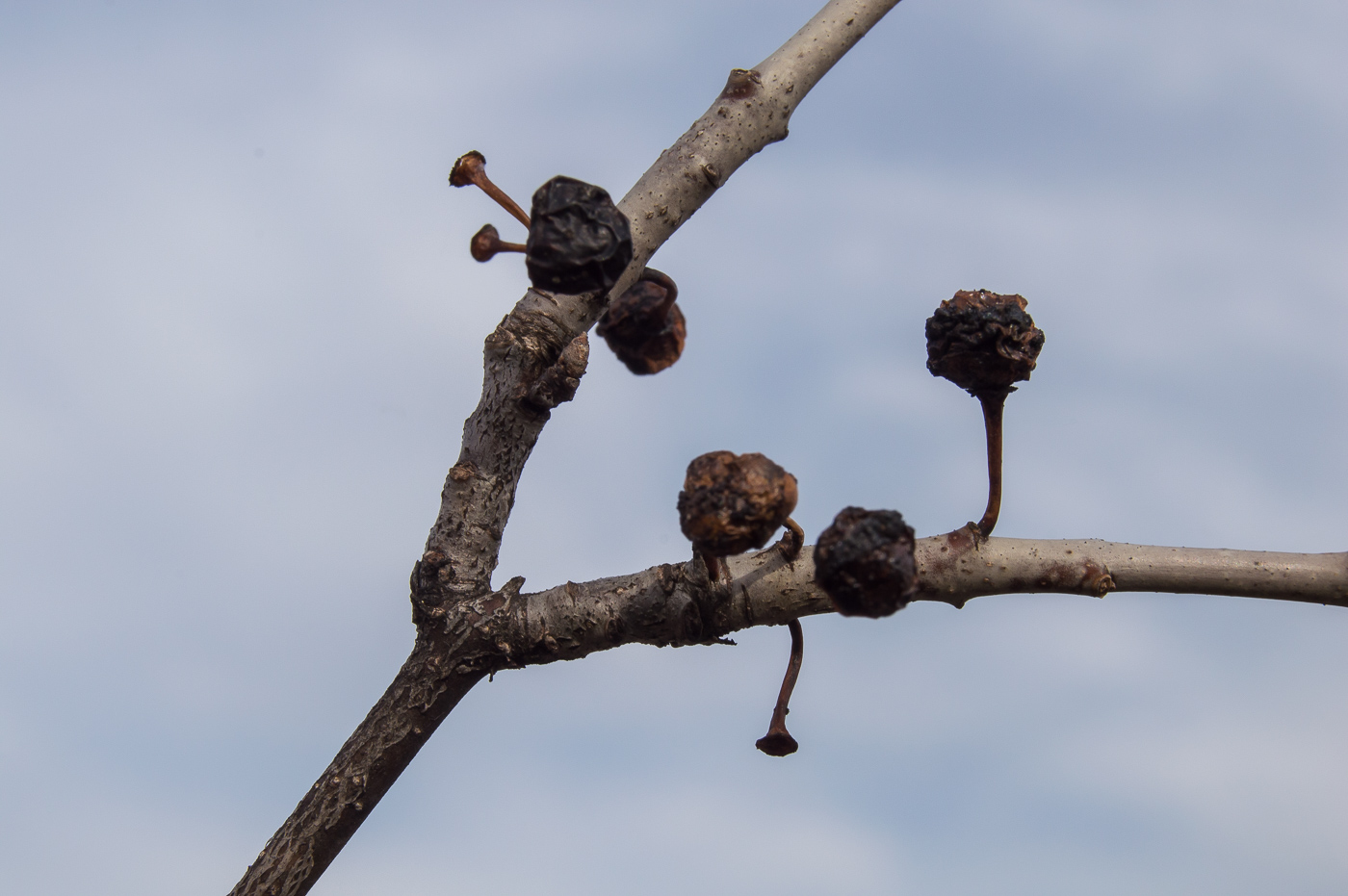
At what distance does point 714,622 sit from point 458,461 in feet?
2.48

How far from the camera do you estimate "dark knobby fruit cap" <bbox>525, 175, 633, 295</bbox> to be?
1823mm

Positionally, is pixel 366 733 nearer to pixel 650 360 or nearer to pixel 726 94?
pixel 650 360

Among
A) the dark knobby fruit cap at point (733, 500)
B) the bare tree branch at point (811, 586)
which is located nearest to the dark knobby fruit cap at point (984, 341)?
→ the bare tree branch at point (811, 586)

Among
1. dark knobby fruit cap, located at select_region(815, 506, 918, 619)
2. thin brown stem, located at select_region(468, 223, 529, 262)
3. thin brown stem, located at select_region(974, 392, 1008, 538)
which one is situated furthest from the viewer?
thin brown stem, located at select_region(974, 392, 1008, 538)

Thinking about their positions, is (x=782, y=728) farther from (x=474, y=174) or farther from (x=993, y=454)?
(x=474, y=174)

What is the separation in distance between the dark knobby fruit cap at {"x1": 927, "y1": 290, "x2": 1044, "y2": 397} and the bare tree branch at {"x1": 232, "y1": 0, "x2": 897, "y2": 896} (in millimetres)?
685

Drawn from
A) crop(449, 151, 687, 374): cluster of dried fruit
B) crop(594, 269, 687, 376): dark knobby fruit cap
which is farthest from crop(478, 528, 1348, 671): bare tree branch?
crop(449, 151, 687, 374): cluster of dried fruit

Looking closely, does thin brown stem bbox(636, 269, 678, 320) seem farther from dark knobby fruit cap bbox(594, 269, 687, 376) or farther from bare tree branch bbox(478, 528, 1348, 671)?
bare tree branch bbox(478, 528, 1348, 671)

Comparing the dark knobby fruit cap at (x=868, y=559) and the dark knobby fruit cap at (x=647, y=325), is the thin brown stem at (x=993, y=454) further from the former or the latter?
the dark knobby fruit cap at (x=647, y=325)

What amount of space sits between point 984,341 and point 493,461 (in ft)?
3.91

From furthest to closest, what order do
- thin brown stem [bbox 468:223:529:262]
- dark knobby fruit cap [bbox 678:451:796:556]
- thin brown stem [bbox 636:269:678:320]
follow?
thin brown stem [bbox 636:269:678:320] → thin brown stem [bbox 468:223:529:262] → dark knobby fruit cap [bbox 678:451:796:556]

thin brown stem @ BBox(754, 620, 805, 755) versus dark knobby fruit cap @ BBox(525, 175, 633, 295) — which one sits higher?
dark knobby fruit cap @ BBox(525, 175, 633, 295)

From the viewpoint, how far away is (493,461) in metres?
2.61

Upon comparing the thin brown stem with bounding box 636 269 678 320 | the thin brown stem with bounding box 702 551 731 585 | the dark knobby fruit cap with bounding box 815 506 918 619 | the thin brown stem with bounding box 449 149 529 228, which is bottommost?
the dark knobby fruit cap with bounding box 815 506 918 619
